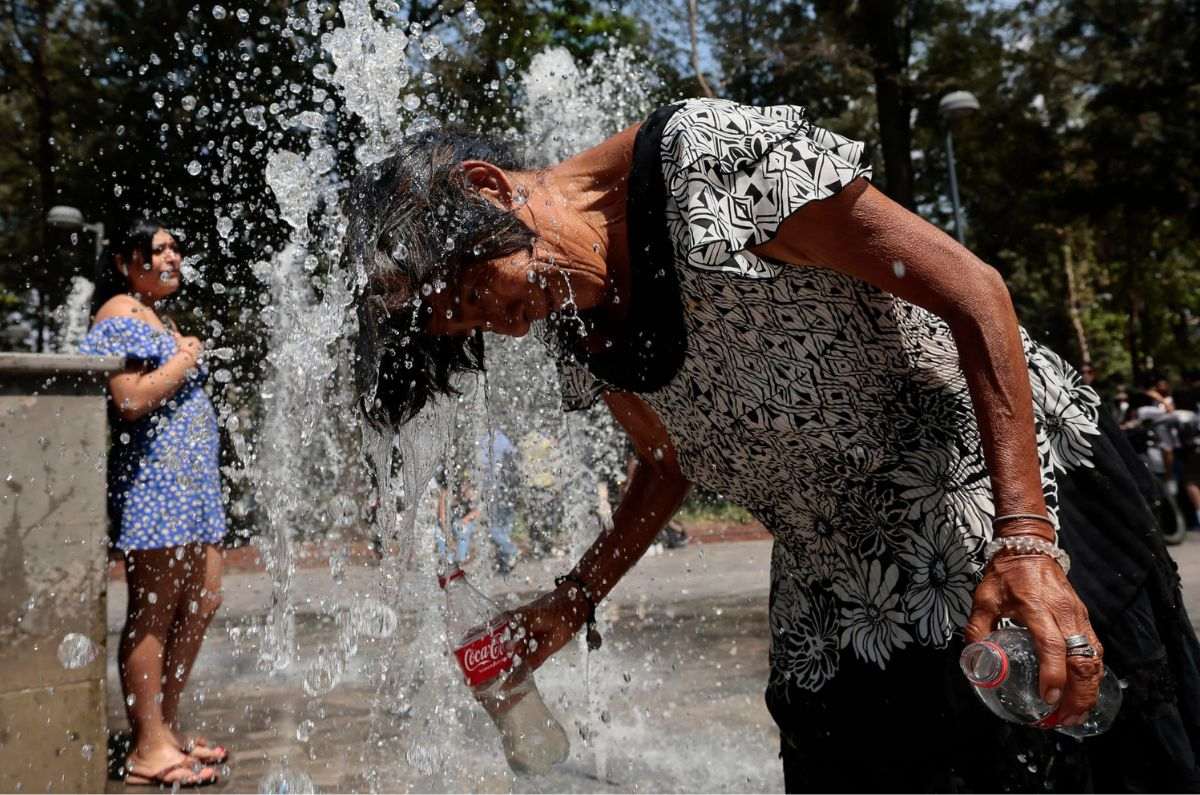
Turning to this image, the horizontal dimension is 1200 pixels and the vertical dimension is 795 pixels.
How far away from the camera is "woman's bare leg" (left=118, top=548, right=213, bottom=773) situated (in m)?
3.33

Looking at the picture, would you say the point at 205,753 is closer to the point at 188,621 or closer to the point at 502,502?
the point at 188,621

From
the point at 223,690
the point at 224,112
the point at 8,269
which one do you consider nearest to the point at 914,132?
the point at 224,112

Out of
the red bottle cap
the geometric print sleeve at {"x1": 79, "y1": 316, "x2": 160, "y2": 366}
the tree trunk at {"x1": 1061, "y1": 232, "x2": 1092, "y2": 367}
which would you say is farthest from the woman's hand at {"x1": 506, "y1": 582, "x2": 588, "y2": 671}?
the tree trunk at {"x1": 1061, "y1": 232, "x2": 1092, "y2": 367}

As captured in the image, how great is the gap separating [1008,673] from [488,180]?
0.98 m

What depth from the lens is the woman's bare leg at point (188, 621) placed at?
350 centimetres

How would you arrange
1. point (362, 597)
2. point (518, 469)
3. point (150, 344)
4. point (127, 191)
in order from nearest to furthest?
point (150, 344)
point (362, 597)
point (518, 469)
point (127, 191)

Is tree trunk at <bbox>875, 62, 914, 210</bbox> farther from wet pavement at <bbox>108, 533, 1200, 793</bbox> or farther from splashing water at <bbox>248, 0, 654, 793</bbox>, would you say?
wet pavement at <bbox>108, 533, 1200, 793</bbox>

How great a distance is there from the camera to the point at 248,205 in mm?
10906

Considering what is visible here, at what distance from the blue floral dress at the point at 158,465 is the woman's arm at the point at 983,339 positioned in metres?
2.52

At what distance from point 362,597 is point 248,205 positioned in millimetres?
5451

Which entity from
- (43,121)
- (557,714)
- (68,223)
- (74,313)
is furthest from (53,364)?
(74,313)

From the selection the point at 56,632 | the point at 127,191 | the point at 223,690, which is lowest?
the point at 223,690

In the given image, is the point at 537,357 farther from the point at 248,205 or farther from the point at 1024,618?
the point at 248,205

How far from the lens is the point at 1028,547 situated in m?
1.37
